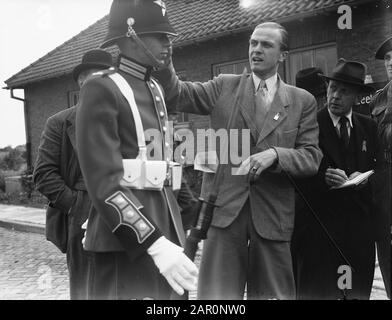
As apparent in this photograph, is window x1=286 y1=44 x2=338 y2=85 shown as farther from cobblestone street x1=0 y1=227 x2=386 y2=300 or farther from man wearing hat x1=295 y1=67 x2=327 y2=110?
man wearing hat x1=295 y1=67 x2=327 y2=110

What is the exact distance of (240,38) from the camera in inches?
364

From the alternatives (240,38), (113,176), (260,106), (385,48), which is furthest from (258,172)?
(240,38)

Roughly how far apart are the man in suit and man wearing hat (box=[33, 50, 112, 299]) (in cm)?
99

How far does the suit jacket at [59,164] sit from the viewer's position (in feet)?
11.8

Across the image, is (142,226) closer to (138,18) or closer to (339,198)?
(138,18)

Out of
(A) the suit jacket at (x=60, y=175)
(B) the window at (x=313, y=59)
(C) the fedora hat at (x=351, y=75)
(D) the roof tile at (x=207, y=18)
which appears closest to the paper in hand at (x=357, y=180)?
(C) the fedora hat at (x=351, y=75)

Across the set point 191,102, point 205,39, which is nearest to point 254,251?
point 191,102

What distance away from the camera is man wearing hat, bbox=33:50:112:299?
3.51 metres

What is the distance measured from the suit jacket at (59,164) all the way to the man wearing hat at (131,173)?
4.69 ft

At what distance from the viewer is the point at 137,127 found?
214 centimetres

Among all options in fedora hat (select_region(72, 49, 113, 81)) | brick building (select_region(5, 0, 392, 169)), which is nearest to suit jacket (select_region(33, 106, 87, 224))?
fedora hat (select_region(72, 49, 113, 81))

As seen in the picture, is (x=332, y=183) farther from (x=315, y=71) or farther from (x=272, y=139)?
(x=315, y=71)
